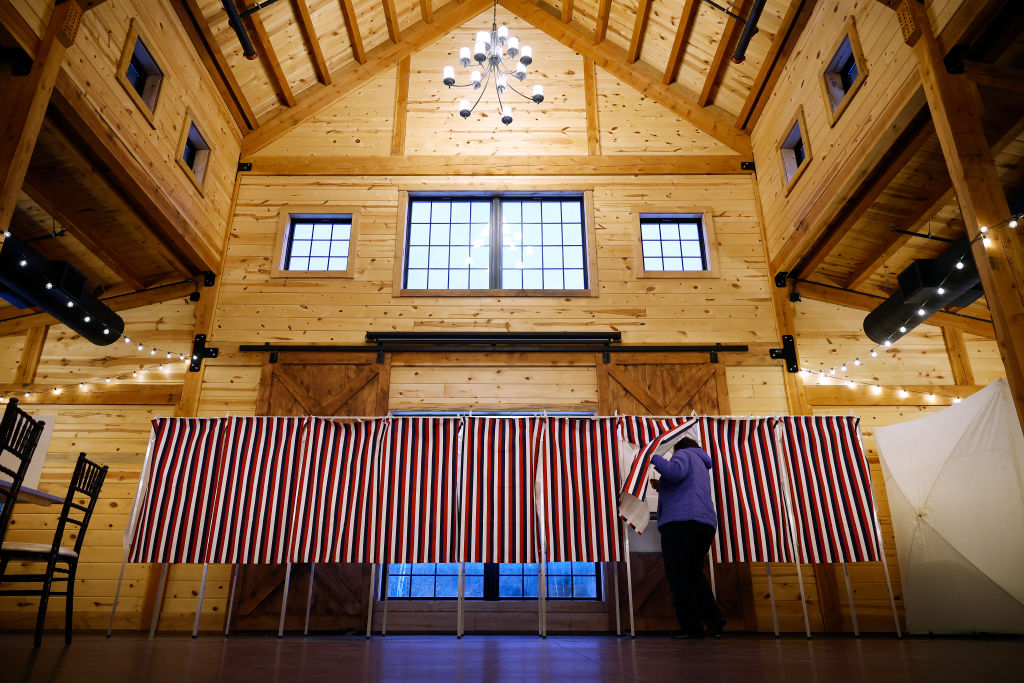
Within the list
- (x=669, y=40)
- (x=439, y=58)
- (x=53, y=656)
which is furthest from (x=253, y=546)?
(x=669, y=40)

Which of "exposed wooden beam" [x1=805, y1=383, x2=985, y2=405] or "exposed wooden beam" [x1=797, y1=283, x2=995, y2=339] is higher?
"exposed wooden beam" [x1=797, y1=283, x2=995, y2=339]

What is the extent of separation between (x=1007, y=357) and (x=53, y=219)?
8305 millimetres

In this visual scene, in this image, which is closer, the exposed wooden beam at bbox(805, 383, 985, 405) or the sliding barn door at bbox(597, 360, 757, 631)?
the sliding barn door at bbox(597, 360, 757, 631)

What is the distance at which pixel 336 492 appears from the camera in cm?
538

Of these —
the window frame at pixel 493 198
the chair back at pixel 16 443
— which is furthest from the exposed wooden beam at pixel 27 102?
the window frame at pixel 493 198

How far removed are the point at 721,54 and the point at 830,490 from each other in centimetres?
514

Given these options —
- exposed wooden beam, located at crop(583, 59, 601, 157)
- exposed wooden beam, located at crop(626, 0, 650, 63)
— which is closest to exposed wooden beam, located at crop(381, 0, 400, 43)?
exposed wooden beam, located at crop(583, 59, 601, 157)

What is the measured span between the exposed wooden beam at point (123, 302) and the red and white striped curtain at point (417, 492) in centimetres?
365

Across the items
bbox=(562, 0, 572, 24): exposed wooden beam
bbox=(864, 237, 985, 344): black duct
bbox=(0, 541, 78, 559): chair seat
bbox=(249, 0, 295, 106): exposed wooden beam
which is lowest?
bbox=(0, 541, 78, 559): chair seat

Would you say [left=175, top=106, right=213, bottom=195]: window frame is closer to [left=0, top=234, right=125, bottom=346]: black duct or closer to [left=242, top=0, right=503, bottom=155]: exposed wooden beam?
[left=242, top=0, right=503, bottom=155]: exposed wooden beam

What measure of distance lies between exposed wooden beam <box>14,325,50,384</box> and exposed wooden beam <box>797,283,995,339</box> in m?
8.79

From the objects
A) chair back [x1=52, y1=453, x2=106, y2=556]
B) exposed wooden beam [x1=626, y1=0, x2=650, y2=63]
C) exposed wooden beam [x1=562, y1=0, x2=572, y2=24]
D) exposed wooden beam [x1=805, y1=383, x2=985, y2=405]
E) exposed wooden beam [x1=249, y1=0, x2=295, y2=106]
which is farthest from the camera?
exposed wooden beam [x1=562, y1=0, x2=572, y2=24]

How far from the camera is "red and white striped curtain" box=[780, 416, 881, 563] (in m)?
5.23

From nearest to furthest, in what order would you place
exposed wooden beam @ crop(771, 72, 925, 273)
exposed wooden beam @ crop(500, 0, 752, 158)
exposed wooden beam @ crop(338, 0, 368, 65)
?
exposed wooden beam @ crop(771, 72, 925, 273) → exposed wooden beam @ crop(338, 0, 368, 65) → exposed wooden beam @ crop(500, 0, 752, 158)
